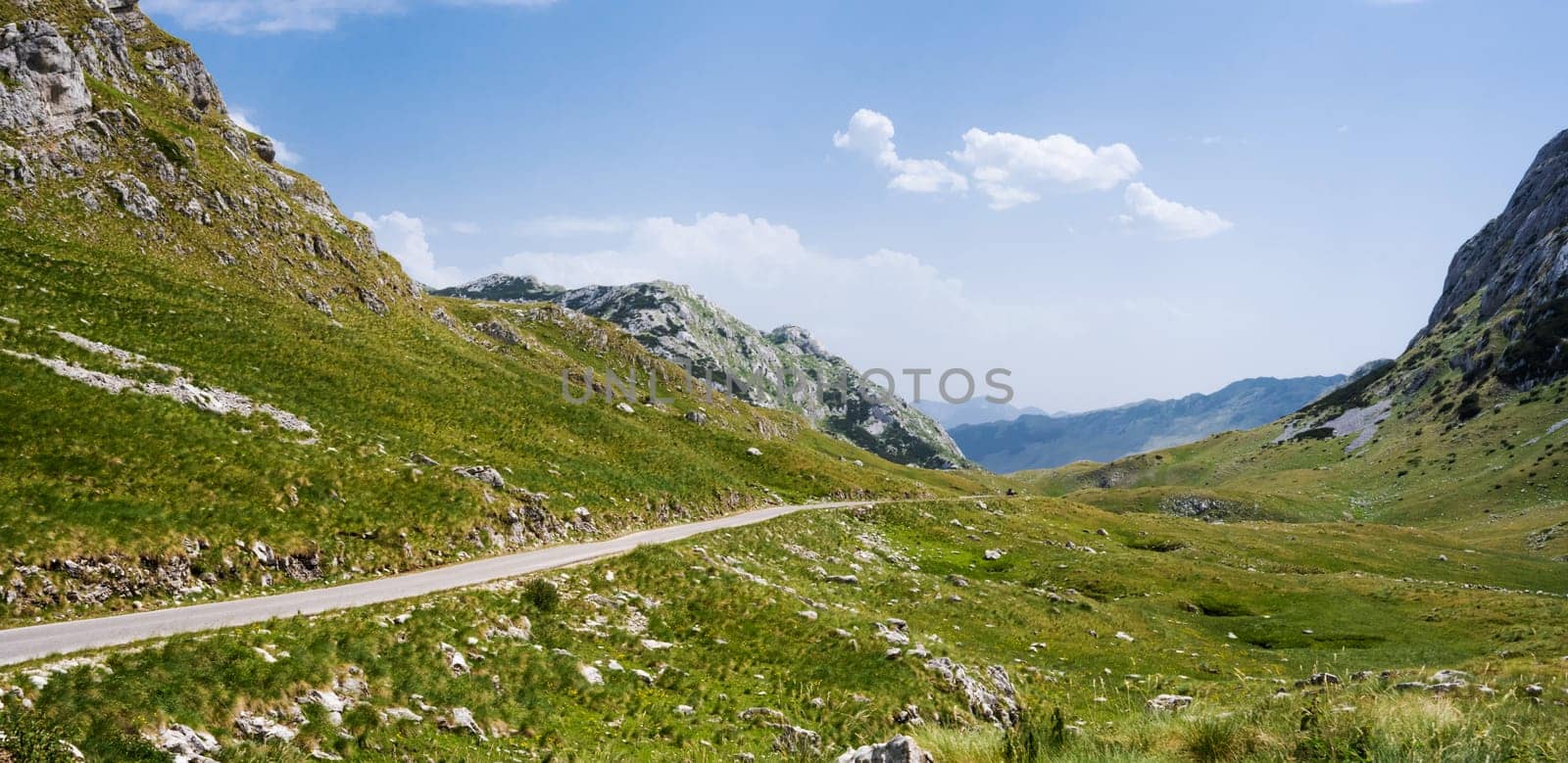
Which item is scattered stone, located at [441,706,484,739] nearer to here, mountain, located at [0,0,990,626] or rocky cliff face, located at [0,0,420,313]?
mountain, located at [0,0,990,626]

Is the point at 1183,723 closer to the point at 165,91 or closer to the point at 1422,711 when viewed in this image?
the point at 1422,711

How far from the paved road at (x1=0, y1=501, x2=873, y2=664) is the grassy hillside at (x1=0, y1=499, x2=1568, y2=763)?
1859 mm

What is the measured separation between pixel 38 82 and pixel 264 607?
5814 centimetres

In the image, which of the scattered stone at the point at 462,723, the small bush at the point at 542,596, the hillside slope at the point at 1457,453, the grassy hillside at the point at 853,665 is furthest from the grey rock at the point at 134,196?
the hillside slope at the point at 1457,453

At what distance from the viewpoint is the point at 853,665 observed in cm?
2359

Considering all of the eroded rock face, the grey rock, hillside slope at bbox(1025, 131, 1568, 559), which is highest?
the eroded rock face

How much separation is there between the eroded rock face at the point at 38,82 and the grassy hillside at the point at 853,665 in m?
57.7

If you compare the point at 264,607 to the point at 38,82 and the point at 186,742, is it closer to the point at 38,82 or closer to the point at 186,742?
the point at 186,742

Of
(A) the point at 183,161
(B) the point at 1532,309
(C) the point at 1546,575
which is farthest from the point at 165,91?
(B) the point at 1532,309

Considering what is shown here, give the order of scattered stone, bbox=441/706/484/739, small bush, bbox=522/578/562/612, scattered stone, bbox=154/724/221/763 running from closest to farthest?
scattered stone, bbox=154/724/221/763 < scattered stone, bbox=441/706/484/739 < small bush, bbox=522/578/562/612

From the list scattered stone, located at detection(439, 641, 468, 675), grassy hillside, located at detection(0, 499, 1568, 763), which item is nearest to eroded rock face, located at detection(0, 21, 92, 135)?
grassy hillside, located at detection(0, 499, 1568, 763)

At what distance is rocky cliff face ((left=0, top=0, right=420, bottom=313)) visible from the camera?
48.7 metres

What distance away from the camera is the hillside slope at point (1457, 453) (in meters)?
107

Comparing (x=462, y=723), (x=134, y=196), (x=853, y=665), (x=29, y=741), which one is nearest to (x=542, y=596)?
(x=462, y=723)
